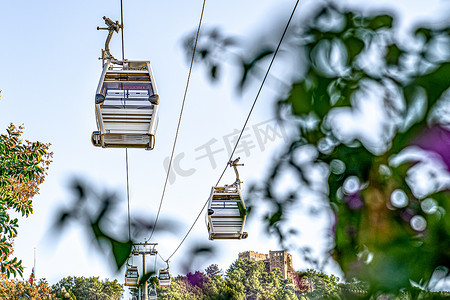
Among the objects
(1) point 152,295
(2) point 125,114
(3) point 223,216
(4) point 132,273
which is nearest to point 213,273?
(3) point 223,216

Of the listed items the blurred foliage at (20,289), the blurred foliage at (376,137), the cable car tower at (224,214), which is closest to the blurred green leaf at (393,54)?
the blurred foliage at (376,137)

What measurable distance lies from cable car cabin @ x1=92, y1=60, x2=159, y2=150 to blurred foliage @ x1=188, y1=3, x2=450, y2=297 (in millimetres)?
1243

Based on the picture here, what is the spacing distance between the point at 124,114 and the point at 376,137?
1.50 meters

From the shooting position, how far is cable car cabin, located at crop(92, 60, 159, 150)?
2.42 m

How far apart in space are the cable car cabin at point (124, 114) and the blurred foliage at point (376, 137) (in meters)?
1.24

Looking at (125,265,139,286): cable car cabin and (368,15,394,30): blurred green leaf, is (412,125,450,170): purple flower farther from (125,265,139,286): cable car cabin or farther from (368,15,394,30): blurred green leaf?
(125,265,139,286): cable car cabin

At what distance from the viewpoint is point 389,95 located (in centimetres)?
112

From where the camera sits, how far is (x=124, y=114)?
2422 mm

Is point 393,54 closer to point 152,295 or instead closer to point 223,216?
point 223,216

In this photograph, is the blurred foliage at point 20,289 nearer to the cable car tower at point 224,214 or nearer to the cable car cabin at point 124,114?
the cable car tower at point 224,214

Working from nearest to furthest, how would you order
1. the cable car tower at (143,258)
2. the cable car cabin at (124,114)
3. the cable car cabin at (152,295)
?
1. the cable car tower at (143,258)
2. the cable car cabin at (124,114)
3. the cable car cabin at (152,295)

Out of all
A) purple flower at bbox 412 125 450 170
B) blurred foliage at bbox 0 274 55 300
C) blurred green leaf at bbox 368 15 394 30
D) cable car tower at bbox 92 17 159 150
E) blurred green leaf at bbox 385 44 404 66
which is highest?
blurred foliage at bbox 0 274 55 300

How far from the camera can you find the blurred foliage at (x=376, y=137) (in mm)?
1024

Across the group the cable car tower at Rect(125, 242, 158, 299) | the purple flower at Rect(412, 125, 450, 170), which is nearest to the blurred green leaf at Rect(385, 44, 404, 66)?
the purple flower at Rect(412, 125, 450, 170)
